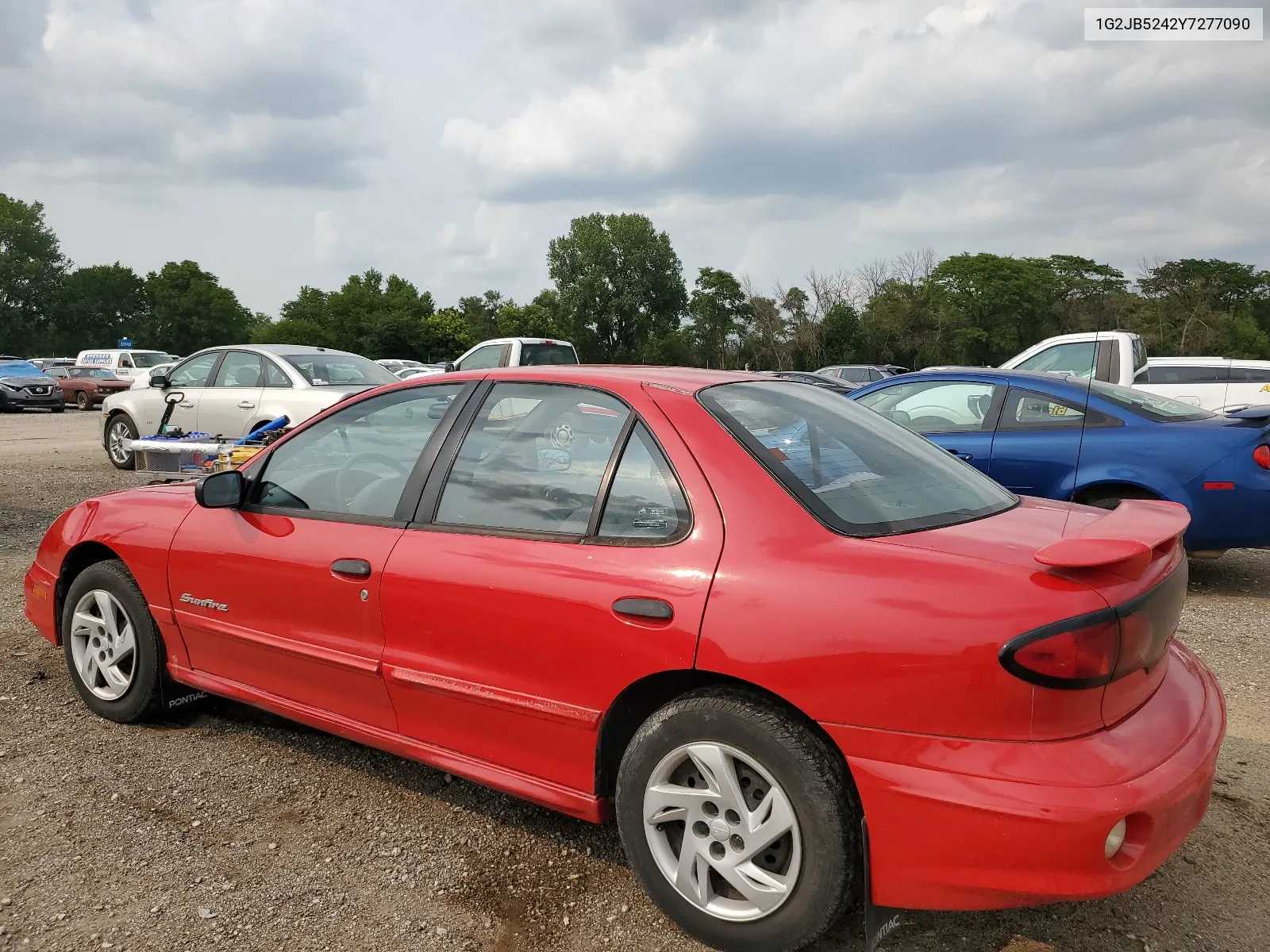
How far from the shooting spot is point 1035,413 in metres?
6.36

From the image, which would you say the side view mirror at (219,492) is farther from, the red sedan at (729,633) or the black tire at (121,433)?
the black tire at (121,433)

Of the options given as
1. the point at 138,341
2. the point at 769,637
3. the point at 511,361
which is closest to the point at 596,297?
the point at 138,341

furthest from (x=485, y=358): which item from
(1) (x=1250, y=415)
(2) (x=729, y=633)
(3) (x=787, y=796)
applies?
(3) (x=787, y=796)

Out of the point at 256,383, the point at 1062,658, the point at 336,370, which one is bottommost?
the point at 1062,658

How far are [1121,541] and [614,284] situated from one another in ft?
220

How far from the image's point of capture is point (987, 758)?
6.56ft

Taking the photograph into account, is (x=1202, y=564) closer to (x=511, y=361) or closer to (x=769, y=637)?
(x=769, y=637)

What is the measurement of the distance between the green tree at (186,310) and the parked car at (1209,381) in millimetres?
81790

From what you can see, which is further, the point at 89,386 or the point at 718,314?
the point at 718,314

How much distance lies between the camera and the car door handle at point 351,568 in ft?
9.71

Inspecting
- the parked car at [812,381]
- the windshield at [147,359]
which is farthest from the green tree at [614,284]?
the parked car at [812,381]

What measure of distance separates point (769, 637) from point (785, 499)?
38cm

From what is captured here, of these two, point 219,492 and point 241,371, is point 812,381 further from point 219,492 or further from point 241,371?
point 219,492

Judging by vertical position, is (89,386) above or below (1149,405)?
above
